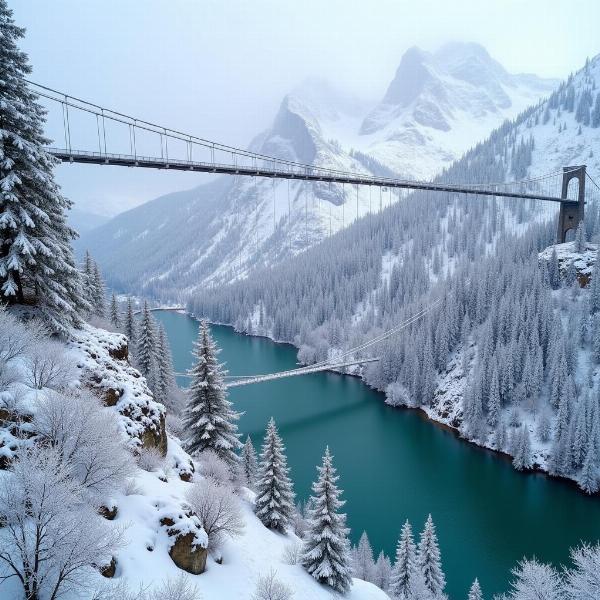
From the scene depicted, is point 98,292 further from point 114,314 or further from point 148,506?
point 148,506

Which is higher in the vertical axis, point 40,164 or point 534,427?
point 40,164

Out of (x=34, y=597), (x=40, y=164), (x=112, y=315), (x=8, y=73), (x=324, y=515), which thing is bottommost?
(x=324, y=515)

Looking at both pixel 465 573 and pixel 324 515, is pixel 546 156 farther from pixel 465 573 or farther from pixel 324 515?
pixel 324 515

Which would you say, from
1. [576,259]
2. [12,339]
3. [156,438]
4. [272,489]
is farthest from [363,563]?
[576,259]

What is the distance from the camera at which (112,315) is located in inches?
1838

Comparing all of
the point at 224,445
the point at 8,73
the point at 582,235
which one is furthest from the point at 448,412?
the point at 8,73

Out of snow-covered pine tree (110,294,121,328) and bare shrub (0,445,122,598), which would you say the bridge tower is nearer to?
snow-covered pine tree (110,294,121,328)

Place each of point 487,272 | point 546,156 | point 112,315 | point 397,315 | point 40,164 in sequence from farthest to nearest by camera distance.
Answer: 1. point 546,156
2. point 397,315
3. point 487,272
4. point 112,315
5. point 40,164

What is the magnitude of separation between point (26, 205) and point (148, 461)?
12.7 meters

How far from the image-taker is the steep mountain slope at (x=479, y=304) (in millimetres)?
53156

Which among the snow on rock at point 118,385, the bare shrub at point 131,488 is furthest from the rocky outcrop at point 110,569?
the snow on rock at point 118,385

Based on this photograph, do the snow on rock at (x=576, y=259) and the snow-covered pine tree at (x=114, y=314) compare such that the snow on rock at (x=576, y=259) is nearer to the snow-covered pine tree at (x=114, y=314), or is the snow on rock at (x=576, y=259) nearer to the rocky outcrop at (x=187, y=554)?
the snow-covered pine tree at (x=114, y=314)

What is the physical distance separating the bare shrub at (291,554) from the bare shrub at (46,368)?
14.3 meters

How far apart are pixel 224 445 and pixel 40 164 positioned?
18.6m
